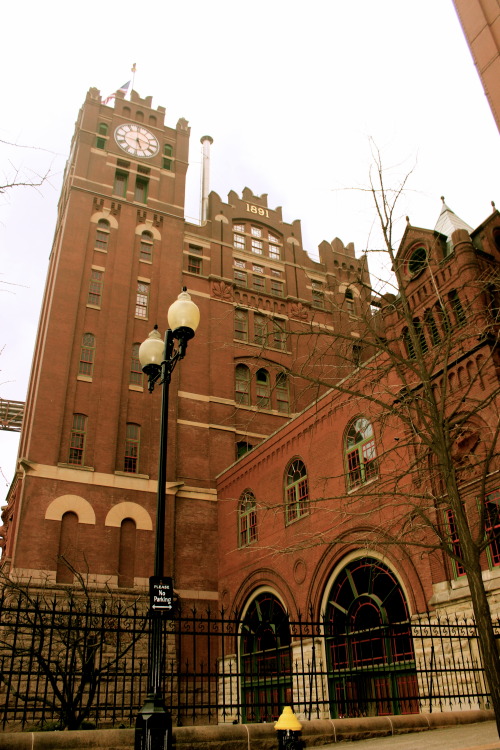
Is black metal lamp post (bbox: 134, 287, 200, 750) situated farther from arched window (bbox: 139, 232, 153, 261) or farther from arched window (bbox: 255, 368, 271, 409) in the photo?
arched window (bbox: 139, 232, 153, 261)

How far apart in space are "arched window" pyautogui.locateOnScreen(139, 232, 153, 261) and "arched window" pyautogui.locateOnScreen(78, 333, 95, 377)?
6574 mm

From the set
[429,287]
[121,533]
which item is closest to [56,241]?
[121,533]

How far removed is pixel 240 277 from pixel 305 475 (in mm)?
18101

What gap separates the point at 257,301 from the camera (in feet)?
124

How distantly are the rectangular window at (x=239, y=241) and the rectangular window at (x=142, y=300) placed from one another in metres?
7.86

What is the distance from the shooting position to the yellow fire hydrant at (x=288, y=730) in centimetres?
721

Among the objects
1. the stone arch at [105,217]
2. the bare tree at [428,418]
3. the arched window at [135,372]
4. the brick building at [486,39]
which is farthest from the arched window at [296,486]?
the stone arch at [105,217]

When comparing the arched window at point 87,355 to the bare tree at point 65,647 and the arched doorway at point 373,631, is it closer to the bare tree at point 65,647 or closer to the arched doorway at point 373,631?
the bare tree at point 65,647

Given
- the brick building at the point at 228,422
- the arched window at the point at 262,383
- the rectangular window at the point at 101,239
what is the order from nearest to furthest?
the brick building at the point at 228,422
the rectangular window at the point at 101,239
the arched window at the point at 262,383

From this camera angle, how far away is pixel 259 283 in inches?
1531

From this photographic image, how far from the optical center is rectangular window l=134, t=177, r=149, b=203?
38.0m

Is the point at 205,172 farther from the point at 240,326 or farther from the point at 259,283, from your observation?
the point at 240,326

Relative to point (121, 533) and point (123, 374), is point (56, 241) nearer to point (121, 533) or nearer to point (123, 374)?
point (123, 374)

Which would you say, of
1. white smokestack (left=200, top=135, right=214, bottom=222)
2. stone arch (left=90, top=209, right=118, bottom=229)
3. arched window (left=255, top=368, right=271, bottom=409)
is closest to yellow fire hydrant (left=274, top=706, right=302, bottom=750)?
arched window (left=255, top=368, right=271, bottom=409)
